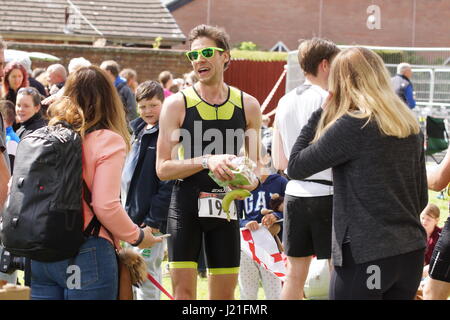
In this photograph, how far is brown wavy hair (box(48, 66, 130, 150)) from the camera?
415 centimetres

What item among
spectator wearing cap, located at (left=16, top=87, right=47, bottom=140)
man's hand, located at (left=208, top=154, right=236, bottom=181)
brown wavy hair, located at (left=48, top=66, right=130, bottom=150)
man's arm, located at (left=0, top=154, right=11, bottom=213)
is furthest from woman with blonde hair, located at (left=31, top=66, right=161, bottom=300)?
spectator wearing cap, located at (left=16, top=87, right=47, bottom=140)

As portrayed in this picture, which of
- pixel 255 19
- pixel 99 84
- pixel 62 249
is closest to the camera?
pixel 62 249

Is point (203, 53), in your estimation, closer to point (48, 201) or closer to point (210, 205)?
point (210, 205)

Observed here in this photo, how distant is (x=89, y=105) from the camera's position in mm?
4211

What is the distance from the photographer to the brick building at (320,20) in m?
45.9

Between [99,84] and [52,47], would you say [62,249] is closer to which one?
[99,84]

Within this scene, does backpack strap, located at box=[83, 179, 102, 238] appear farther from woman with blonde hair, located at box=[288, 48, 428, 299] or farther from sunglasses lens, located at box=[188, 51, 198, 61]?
sunglasses lens, located at box=[188, 51, 198, 61]

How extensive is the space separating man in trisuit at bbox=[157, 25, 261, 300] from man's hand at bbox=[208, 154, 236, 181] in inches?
14.6

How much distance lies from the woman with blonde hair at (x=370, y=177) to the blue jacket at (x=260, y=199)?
3.02 metres

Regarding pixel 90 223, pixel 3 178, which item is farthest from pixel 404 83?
pixel 90 223

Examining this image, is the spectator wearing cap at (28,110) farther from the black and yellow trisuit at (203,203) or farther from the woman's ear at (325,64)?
the woman's ear at (325,64)
